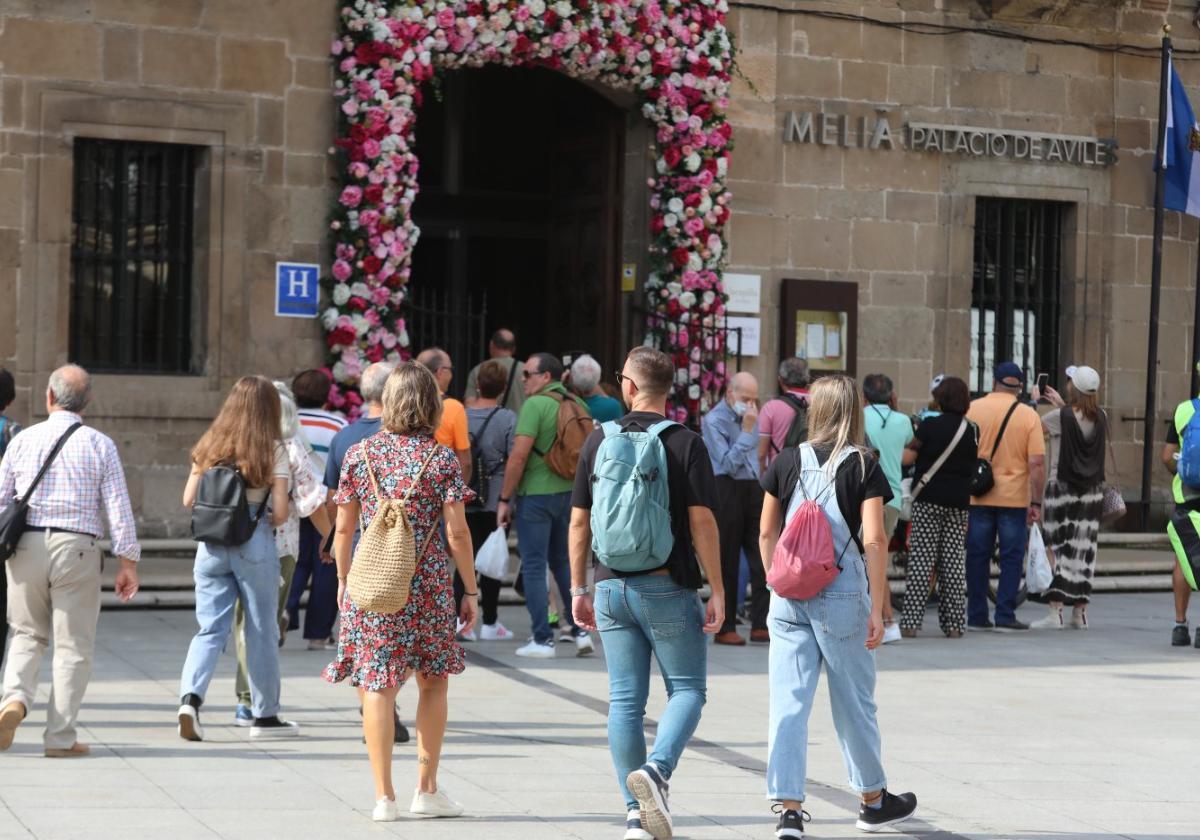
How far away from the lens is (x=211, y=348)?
15727 millimetres

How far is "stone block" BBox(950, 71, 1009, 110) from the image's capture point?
18.8 meters

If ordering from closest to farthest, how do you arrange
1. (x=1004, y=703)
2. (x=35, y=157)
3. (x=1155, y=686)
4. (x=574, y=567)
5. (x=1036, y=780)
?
(x=574, y=567)
(x=1036, y=780)
(x=1004, y=703)
(x=1155, y=686)
(x=35, y=157)

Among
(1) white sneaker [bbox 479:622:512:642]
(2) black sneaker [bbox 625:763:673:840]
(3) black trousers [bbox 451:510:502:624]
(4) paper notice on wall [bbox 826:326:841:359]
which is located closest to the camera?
(2) black sneaker [bbox 625:763:673:840]

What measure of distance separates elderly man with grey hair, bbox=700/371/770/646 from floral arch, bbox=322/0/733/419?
436 cm

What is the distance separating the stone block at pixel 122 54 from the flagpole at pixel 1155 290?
31.0 ft

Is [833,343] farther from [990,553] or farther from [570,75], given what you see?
[990,553]

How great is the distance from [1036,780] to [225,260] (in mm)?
9188

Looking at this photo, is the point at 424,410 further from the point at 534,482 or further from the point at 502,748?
the point at 534,482

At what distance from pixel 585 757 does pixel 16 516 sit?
8.44 feet

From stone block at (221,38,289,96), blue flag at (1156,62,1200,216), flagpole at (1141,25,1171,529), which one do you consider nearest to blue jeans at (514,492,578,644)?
stone block at (221,38,289,96)

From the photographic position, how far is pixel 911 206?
18562 mm

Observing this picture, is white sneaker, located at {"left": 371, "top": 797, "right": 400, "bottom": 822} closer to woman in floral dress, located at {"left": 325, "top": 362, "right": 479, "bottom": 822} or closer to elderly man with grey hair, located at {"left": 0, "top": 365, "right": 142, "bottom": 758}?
woman in floral dress, located at {"left": 325, "top": 362, "right": 479, "bottom": 822}

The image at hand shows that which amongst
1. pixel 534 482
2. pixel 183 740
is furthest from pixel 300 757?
pixel 534 482

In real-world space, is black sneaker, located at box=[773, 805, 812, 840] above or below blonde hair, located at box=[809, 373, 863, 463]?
below
